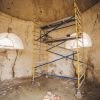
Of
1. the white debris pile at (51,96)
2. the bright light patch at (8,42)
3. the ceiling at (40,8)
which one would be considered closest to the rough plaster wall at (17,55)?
the ceiling at (40,8)

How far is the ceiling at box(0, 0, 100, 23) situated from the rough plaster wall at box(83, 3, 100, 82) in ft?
1.09

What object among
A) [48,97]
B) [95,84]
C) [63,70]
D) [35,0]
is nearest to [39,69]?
[63,70]

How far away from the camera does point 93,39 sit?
240 cm

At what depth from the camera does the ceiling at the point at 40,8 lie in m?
2.84

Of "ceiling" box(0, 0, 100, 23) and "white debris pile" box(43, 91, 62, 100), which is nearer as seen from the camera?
"white debris pile" box(43, 91, 62, 100)

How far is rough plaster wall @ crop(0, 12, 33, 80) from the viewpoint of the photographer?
255 cm

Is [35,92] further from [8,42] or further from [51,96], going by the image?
[8,42]

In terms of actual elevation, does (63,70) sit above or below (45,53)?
below

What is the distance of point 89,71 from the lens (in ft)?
8.19

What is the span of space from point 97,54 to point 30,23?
216 cm

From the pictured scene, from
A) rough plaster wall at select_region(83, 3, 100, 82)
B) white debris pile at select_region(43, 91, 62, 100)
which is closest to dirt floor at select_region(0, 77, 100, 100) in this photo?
white debris pile at select_region(43, 91, 62, 100)

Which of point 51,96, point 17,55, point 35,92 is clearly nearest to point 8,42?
point 17,55

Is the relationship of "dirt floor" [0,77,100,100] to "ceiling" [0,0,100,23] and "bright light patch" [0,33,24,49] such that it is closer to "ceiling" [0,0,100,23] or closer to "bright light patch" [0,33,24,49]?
"bright light patch" [0,33,24,49]

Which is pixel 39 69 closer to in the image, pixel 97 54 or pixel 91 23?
pixel 97 54
